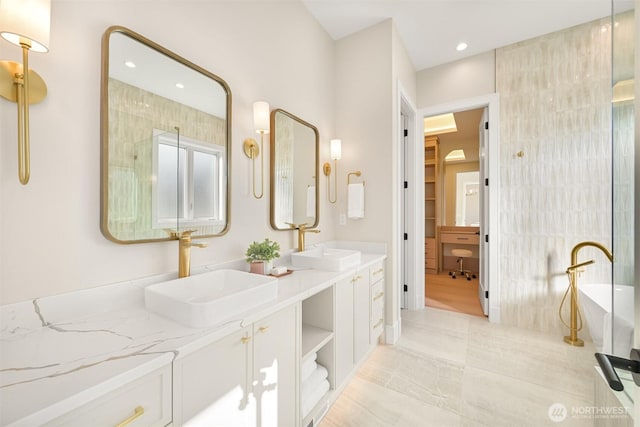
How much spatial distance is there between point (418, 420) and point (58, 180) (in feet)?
7.11

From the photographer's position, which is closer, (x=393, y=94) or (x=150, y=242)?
(x=150, y=242)

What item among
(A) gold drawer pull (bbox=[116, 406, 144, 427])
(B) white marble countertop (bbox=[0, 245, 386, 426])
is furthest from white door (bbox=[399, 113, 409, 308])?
(A) gold drawer pull (bbox=[116, 406, 144, 427])

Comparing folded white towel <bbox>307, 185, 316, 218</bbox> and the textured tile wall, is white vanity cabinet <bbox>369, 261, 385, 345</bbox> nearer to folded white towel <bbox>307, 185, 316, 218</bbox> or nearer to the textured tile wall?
folded white towel <bbox>307, 185, 316, 218</bbox>

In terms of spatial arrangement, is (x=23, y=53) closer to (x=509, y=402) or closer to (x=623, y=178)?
(x=623, y=178)

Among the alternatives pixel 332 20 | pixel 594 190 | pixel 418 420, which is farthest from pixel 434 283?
pixel 332 20

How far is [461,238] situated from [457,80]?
3.25 meters

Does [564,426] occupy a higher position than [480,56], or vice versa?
[480,56]

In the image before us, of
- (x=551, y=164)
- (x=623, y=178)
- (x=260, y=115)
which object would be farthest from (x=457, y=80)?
(x=623, y=178)

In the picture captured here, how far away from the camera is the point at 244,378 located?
1.00 meters

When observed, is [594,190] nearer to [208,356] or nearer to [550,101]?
[550,101]

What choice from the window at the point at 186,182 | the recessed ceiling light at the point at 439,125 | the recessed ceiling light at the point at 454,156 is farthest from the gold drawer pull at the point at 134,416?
the recessed ceiling light at the point at 454,156

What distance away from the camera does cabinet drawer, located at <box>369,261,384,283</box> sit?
2.12 metres

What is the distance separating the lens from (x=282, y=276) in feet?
5.27

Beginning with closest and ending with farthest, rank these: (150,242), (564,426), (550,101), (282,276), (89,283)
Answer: (89,283) → (150,242) → (564,426) → (282,276) → (550,101)
